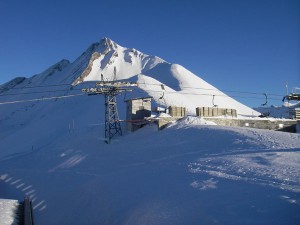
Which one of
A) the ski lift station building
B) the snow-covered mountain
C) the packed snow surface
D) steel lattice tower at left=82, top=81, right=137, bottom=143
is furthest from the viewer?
the snow-covered mountain

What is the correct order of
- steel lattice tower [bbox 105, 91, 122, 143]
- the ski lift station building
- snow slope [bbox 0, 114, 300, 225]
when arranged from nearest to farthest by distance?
1. snow slope [bbox 0, 114, 300, 225]
2. steel lattice tower [bbox 105, 91, 122, 143]
3. the ski lift station building

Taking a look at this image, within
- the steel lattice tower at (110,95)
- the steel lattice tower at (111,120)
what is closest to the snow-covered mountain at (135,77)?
the steel lattice tower at (111,120)

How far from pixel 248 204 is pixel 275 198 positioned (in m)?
1.03

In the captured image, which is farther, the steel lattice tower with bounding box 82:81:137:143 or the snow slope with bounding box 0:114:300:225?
the steel lattice tower with bounding box 82:81:137:143

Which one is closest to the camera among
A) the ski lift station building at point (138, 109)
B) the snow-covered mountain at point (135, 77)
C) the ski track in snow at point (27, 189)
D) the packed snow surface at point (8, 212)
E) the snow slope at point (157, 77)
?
the packed snow surface at point (8, 212)

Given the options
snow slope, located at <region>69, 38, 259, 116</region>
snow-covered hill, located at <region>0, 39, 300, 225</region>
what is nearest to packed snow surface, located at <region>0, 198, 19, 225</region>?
snow-covered hill, located at <region>0, 39, 300, 225</region>

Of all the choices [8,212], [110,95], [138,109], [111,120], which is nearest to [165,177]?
[8,212]

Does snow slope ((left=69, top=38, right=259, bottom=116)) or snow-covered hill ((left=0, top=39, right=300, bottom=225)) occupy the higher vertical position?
snow slope ((left=69, top=38, right=259, bottom=116))

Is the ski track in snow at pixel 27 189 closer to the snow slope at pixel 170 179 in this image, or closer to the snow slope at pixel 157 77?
the snow slope at pixel 170 179

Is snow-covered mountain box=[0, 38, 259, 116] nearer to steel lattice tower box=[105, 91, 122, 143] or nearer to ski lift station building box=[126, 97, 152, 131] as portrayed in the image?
ski lift station building box=[126, 97, 152, 131]

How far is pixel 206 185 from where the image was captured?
1596 cm

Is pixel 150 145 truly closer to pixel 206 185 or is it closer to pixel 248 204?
pixel 206 185

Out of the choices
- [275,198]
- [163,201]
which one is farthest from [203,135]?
[275,198]

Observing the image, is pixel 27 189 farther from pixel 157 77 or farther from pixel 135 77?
pixel 157 77
